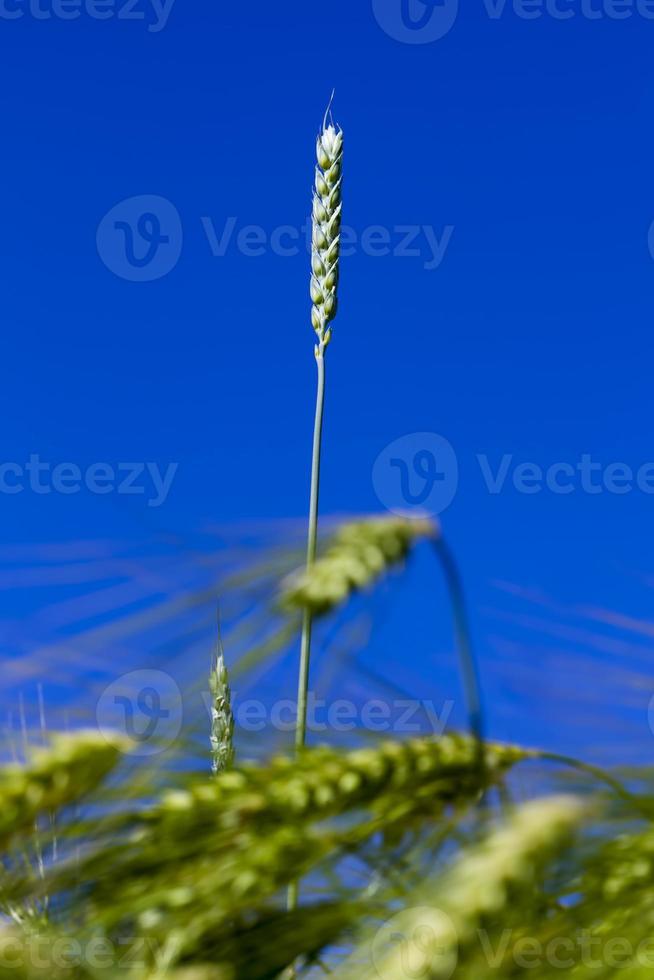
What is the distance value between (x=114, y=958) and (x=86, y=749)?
20 cm

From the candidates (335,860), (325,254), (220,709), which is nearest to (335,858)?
(335,860)

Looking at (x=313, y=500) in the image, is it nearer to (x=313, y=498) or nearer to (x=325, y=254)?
(x=313, y=498)

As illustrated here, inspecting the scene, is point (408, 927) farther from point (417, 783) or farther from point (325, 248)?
point (325, 248)

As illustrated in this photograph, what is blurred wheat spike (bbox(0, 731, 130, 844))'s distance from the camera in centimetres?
118

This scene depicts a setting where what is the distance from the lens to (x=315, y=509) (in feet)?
9.82

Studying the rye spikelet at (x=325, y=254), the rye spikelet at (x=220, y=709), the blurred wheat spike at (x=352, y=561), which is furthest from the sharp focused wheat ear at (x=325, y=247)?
the blurred wheat spike at (x=352, y=561)

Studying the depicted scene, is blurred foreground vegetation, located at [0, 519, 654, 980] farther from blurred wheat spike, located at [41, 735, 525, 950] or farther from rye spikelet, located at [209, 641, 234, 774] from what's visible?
rye spikelet, located at [209, 641, 234, 774]

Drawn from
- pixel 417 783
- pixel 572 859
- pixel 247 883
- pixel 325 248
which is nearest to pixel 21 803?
pixel 247 883

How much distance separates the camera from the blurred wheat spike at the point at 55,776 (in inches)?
46.5

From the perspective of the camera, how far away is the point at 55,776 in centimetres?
122

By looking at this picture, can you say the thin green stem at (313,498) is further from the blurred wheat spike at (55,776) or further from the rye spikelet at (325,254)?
the blurred wheat spike at (55,776)

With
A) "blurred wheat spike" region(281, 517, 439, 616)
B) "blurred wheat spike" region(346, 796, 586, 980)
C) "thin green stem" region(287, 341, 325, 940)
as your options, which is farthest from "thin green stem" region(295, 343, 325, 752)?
"blurred wheat spike" region(346, 796, 586, 980)

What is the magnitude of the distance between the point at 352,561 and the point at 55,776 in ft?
1.20

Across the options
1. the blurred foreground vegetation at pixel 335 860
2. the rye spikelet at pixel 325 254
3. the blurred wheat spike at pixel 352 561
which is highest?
the rye spikelet at pixel 325 254
